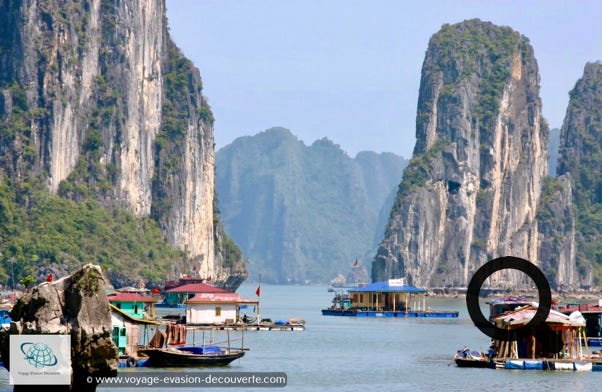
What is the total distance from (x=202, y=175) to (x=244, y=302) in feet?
340

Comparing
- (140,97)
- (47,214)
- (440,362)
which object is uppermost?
(140,97)

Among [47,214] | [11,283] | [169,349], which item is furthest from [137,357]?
[47,214]

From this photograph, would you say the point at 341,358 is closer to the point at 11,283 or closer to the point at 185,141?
the point at 11,283

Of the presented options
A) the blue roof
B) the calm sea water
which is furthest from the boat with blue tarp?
the calm sea water

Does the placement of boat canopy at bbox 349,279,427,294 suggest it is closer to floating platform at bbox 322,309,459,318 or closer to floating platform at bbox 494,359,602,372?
floating platform at bbox 322,309,459,318

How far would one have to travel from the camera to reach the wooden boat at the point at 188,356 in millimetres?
62438

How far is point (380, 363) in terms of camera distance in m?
73.3

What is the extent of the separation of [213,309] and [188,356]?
110ft

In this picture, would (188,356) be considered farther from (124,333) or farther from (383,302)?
(383,302)

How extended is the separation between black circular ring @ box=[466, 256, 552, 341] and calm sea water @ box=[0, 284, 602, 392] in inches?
104

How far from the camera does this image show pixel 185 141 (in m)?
192

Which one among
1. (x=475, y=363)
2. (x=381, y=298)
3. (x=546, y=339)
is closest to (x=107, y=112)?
(x=381, y=298)

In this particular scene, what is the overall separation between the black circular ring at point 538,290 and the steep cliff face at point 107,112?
341 feet

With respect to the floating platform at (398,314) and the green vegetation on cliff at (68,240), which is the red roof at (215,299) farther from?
the green vegetation on cliff at (68,240)
